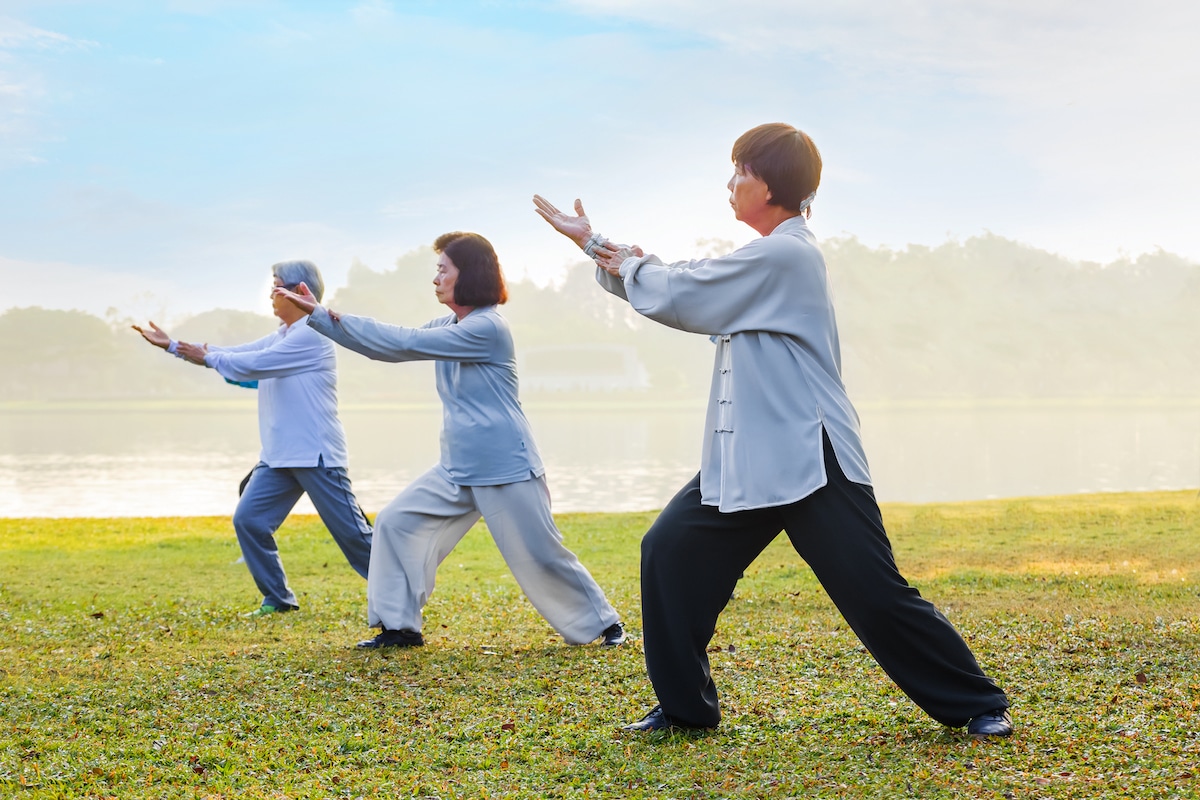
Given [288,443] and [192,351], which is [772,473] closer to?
[288,443]

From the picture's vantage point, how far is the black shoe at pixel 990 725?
13.1 feet

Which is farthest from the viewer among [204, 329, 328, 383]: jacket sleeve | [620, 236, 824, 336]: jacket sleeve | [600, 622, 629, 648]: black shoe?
[204, 329, 328, 383]: jacket sleeve

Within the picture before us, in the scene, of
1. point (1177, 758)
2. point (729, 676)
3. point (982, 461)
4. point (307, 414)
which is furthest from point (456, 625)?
point (982, 461)

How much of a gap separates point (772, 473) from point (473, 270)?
113 inches

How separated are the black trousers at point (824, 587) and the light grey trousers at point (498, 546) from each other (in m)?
1.96

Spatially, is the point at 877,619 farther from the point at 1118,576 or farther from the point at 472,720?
the point at 1118,576

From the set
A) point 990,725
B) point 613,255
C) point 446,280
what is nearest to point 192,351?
point 446,280

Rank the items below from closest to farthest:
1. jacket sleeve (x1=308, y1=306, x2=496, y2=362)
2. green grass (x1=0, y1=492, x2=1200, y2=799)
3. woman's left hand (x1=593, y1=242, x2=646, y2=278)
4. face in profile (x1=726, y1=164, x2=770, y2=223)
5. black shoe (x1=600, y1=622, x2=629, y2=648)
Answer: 1. green grass (x1=0, y1=492, x2=1200, y2=799)
2. face in profile (x1=726, y1=164, x2=770, y2=223)
3. woman's left hand (x1=593, y1=242, x2=646, y2=278)
4. jacket sleeve (x1=308, y1=306, x2=496, y2=362)
5. black shoe (x1=600, y1=622, x2=629, y2=648)

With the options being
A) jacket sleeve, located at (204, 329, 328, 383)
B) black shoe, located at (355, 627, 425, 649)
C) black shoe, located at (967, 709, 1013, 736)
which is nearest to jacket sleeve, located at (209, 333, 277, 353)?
jacket sleeve, located at (204, 329, 328, 383)

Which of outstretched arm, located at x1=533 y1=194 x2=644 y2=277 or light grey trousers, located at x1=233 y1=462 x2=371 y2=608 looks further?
light grey trousers, located at x1=233 y1=462 x2=371 y2=608

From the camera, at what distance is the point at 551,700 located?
509cm

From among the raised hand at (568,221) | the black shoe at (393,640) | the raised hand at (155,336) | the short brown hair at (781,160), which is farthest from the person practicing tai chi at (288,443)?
the short brown hair at (781,160)

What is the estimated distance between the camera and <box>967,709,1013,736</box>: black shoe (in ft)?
13.1

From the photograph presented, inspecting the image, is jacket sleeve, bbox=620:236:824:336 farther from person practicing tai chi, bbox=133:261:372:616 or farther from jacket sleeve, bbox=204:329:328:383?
jacket sleeve, bbox=204:329:328:383
